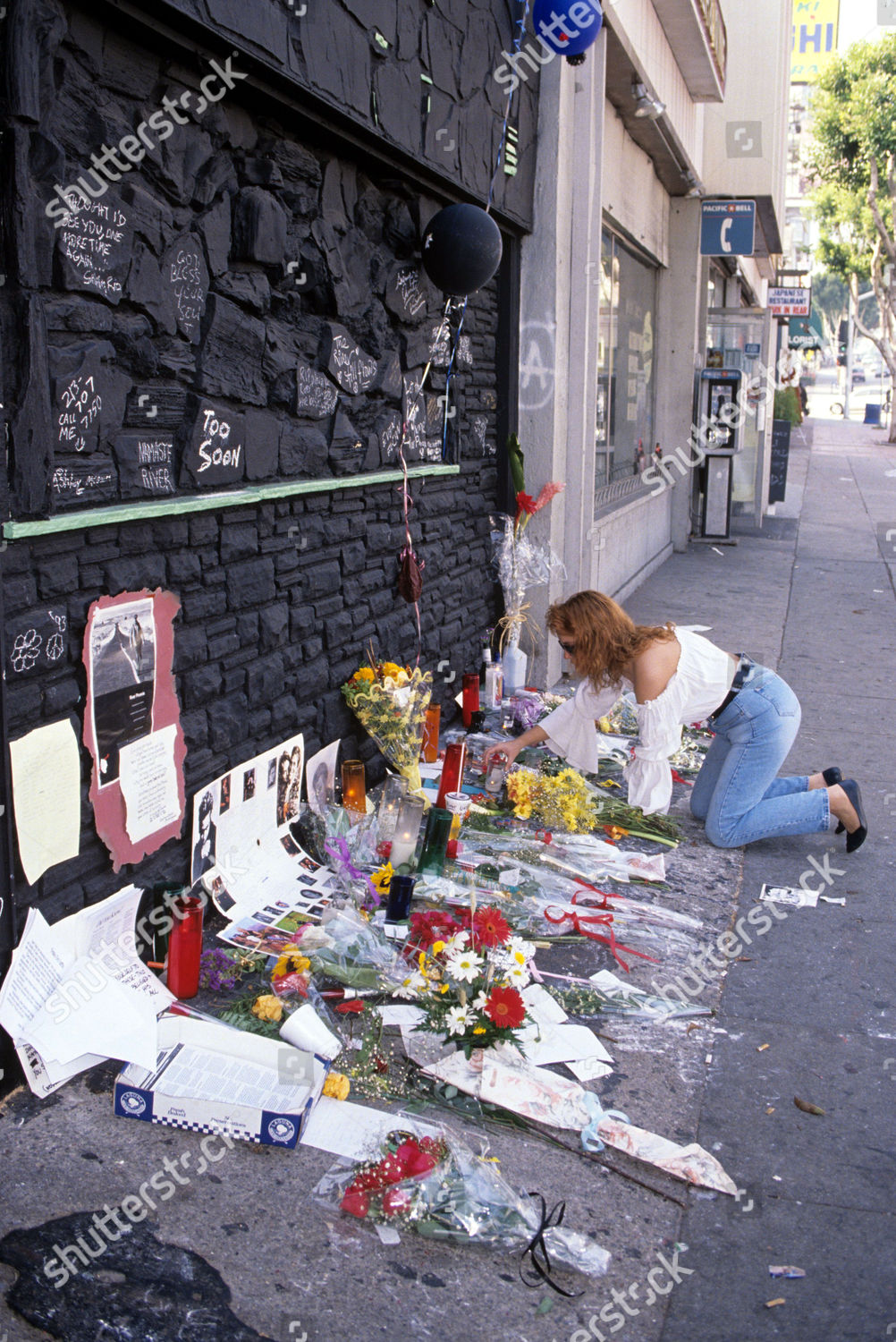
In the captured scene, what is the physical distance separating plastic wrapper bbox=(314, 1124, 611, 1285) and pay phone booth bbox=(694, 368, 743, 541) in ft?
44.0

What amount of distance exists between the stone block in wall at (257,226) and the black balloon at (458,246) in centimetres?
159

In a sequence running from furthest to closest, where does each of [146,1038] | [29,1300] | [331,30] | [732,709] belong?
[732,709]
[331,30]
[146,1038]
[29,1300]

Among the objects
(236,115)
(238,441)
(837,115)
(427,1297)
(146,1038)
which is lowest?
(427,1297)

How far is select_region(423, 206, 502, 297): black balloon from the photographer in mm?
5773

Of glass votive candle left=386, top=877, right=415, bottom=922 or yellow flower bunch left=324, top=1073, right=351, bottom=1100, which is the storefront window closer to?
glass votive candle left=386, top=877, right=415, bottom=922

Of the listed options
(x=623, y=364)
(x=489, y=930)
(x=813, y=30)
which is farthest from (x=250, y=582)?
(x=813, y=30)

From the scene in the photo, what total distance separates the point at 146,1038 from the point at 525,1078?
3.54ft

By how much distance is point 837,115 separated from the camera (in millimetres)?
29891

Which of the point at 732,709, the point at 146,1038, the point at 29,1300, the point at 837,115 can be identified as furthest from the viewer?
the point at 837,115

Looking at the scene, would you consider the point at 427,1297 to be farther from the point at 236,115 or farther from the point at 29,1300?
the point at 236,115

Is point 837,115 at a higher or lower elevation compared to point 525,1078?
higher

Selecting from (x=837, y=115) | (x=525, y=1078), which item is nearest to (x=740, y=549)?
(x=525, y=1078)

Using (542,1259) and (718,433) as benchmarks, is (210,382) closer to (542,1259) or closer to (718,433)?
(542,1259)

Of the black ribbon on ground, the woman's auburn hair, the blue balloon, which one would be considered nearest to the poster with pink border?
the black ribbon on ground
